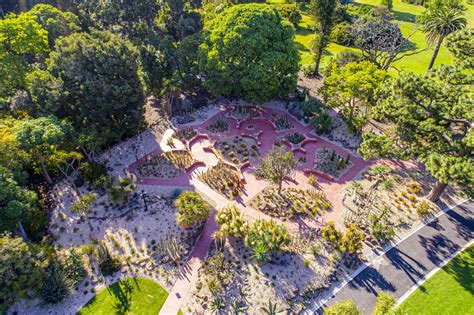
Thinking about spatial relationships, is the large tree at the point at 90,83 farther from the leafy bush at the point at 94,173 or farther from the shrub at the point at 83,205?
the shrub at the point at 83,205

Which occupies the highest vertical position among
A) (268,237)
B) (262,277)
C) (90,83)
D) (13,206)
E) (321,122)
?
(90,83)

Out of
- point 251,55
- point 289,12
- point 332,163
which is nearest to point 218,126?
point 251,55

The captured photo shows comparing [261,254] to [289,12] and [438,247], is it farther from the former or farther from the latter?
[289,12]

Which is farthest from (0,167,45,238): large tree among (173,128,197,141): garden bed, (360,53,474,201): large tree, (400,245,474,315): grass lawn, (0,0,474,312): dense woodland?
(360,53,474,201): large tree

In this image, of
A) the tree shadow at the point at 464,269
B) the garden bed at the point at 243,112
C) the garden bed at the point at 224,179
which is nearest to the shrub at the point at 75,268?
the garden bed at the point at 224,179

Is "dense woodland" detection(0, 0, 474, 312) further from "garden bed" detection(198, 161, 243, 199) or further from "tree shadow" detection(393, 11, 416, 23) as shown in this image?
"tree shadow" detection(393, 11, 416, 23)

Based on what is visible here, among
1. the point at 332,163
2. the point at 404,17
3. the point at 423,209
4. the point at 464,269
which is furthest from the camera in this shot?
the point at 404,17

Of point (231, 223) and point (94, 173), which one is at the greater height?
point (231, 223)
